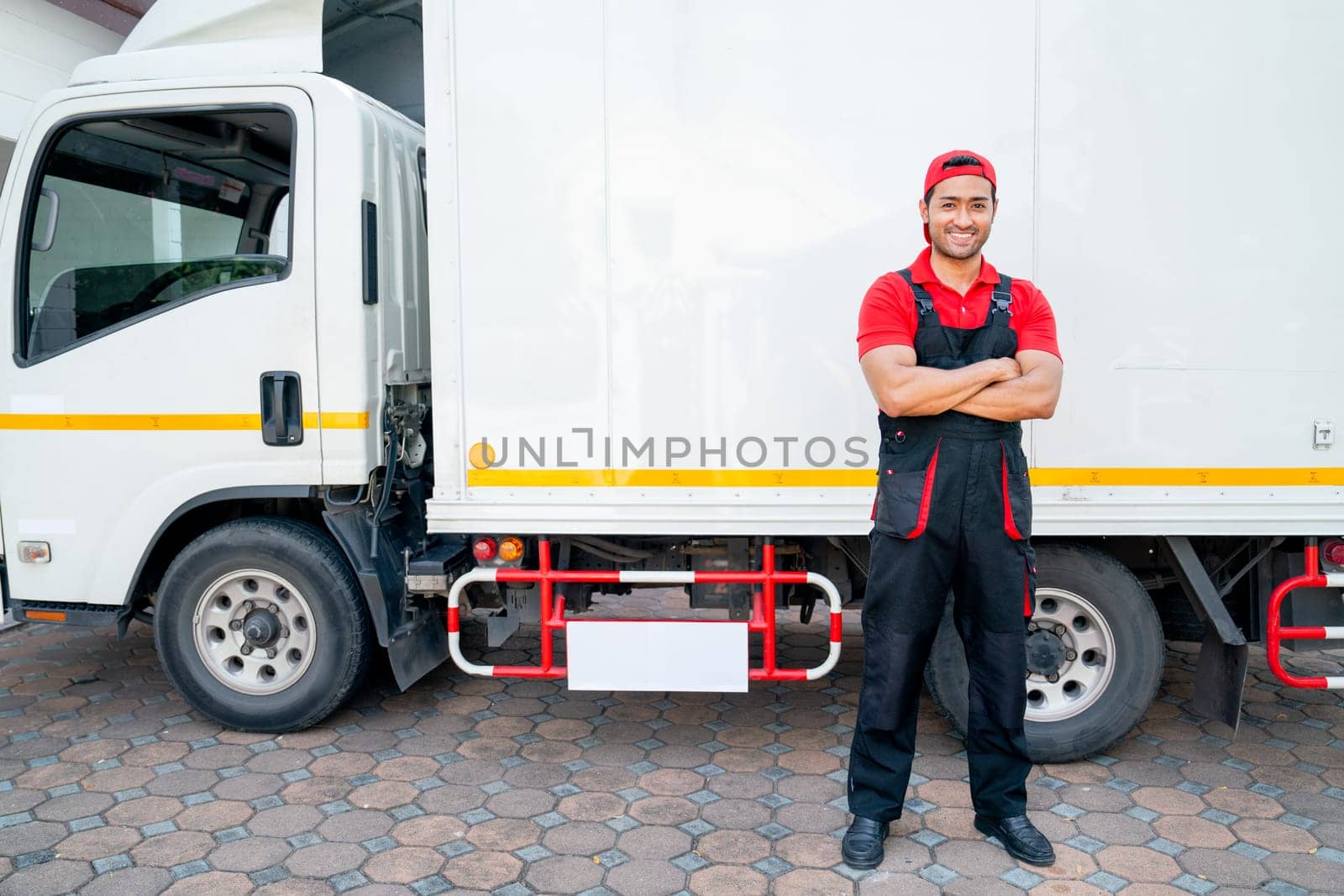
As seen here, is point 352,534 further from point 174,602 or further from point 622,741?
point 622,741

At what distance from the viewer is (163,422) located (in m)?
3.90

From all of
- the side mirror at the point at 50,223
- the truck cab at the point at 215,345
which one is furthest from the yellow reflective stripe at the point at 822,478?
the side mirror at the point at 50,223

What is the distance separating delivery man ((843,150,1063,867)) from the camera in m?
2.97

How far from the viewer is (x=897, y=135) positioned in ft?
11.4

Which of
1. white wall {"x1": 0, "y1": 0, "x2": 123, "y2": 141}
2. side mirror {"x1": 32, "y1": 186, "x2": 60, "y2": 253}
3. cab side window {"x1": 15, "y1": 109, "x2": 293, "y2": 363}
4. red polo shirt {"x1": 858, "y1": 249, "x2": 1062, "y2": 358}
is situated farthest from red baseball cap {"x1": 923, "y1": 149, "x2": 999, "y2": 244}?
white wall {"x1": 0, "y1": 0, "x2": 123, "y2": 141}

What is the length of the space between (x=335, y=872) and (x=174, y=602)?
1.47m

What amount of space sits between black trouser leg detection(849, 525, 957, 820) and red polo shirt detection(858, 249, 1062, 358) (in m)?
0.62

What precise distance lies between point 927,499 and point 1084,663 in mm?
1289

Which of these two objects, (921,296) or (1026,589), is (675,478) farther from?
(1026,589)

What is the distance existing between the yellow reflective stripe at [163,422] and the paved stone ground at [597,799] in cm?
128

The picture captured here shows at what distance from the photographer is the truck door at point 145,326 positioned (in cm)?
383

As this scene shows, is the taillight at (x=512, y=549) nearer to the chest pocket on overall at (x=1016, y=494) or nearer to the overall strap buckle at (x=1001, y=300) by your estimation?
the chest pocket on overall at (x=1016, y=494)

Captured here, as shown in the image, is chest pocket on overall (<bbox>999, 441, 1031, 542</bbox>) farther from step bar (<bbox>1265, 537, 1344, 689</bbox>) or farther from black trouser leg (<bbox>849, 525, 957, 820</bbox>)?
step bar (<bbox>1265, 537, 1344, 689</bbox>)

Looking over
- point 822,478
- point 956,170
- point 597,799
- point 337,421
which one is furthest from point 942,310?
point 337,421
